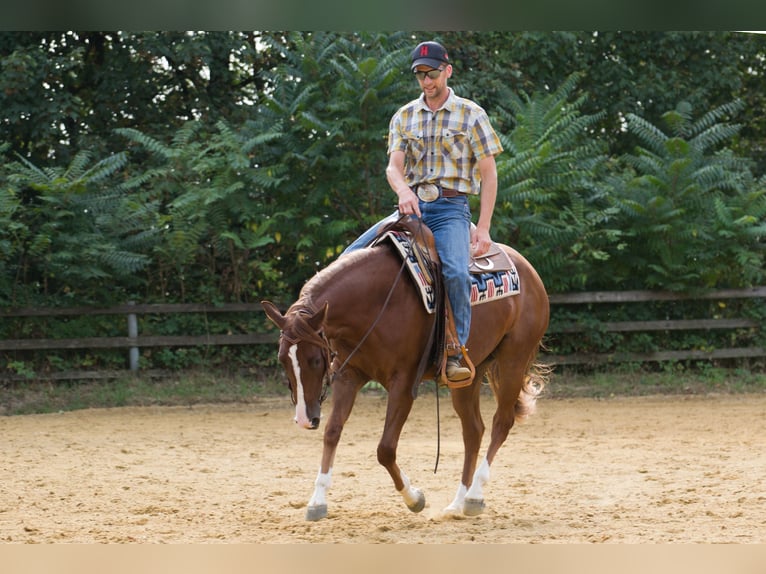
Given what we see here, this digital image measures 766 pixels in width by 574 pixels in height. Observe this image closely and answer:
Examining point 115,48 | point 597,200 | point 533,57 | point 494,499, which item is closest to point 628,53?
point 533,57

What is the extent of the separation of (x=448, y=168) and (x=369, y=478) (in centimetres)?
297

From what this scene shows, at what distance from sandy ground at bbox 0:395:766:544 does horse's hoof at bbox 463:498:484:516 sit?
0.25 ft

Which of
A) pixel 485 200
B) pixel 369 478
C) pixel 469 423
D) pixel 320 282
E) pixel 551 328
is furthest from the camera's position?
pixel 551 328

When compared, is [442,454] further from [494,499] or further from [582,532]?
[582,532]

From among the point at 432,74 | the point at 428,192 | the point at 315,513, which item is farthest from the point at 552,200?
the point at 315,513

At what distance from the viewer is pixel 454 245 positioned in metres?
5.69

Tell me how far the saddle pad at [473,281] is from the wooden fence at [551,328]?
755cm

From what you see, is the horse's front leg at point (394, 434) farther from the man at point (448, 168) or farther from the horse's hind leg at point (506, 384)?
the horse's hind leg at point (506, 384)

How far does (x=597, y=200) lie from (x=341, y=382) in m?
9.95

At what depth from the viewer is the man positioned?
5629 millimetres

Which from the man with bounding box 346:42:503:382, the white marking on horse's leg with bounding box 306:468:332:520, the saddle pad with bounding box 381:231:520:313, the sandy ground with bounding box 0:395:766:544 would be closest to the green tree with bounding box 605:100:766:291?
the sandy ground with bounding box 0:395:766:544

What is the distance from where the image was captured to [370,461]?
27.6ft

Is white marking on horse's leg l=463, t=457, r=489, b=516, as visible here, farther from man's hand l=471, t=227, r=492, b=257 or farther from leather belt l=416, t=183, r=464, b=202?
leather belt l=416, t=183, r=464, b=202

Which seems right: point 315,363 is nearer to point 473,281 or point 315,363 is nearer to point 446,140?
point 473,281
